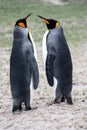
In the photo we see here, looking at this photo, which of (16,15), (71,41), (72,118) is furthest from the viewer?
(16,15)

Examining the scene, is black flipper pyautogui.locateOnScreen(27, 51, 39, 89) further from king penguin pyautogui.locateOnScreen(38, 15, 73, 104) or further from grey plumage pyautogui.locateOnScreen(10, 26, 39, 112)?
king penguin pyautogui.locateOnScreen(38, 15, 73, 104)

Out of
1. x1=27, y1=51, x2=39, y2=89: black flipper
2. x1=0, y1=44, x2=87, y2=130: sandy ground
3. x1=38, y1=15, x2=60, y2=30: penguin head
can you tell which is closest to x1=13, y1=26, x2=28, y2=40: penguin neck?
x1=27, y1=51, x2=39, y2=89: black flipper

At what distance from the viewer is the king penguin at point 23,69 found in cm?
668

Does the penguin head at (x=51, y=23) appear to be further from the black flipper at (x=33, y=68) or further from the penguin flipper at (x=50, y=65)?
the black flipper at (x=33, y=68)

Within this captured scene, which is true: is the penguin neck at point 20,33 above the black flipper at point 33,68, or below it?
above

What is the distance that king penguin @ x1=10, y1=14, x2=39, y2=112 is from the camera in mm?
6676

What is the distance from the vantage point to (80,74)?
10.5 meters

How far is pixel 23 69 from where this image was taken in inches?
263

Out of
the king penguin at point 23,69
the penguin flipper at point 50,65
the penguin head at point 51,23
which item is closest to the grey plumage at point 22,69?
the king penguin at point 23,69

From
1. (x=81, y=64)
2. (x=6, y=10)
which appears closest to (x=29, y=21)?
(x=6, y=10)

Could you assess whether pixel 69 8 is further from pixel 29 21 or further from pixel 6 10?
pixel 29 21

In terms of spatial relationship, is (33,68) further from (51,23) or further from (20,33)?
(51,23)

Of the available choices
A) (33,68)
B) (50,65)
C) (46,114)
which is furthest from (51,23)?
(46,114)

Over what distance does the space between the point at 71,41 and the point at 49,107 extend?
10.2 m
